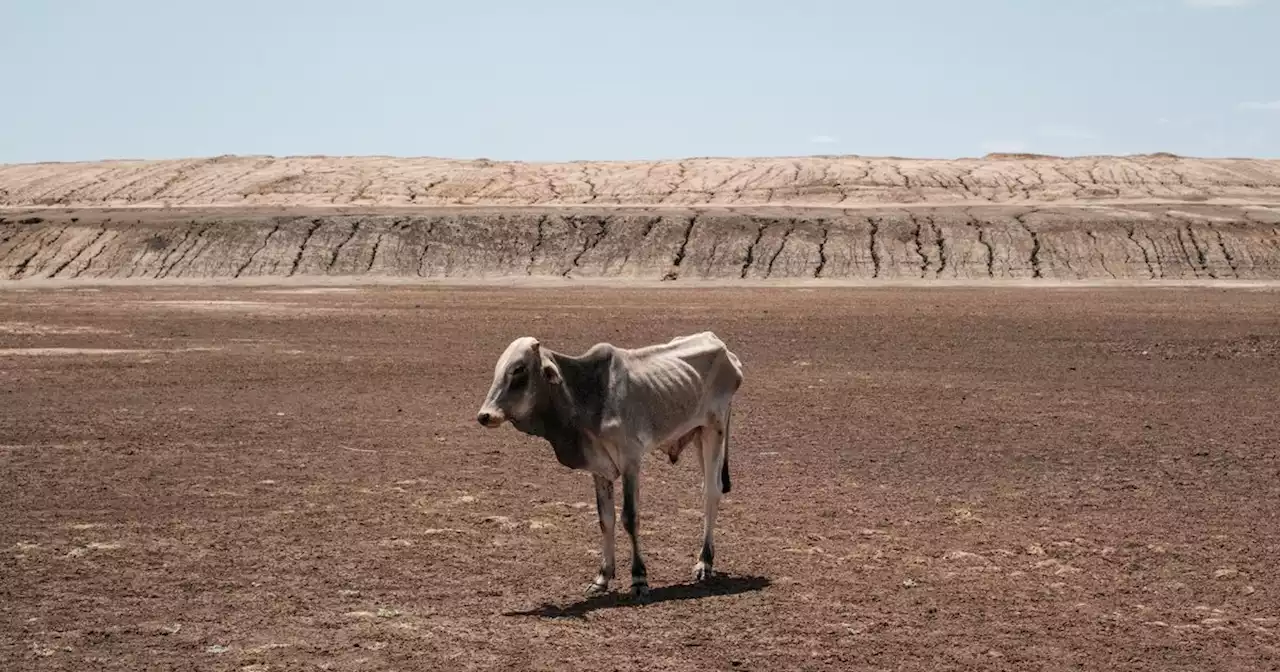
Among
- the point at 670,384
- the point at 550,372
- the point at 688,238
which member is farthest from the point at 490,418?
the point at 688,238

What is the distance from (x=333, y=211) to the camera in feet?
259

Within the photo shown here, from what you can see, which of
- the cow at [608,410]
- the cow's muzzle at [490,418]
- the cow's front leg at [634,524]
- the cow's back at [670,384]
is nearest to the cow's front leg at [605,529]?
the cow at [608,410]

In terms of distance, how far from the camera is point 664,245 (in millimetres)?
69625

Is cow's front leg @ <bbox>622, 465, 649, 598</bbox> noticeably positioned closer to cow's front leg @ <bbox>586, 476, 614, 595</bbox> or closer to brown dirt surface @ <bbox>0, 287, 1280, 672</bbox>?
cow's front leg @ <bbox>586, 476, 614, 595</bbox>

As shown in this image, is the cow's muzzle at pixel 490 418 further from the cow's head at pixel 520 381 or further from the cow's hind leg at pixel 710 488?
the cow's hind leg at pixel 710 488

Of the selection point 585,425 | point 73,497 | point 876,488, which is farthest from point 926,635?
point 73,497

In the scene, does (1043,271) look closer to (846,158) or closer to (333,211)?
(333,211)

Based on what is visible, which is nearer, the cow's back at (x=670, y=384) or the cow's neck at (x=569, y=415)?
the cow's neck at (x=569, y=415)

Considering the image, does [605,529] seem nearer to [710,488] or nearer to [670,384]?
[710,488]

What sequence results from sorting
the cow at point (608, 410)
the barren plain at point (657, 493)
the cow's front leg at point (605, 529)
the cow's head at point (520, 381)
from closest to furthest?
the barren plain at point (657, 493) → the cow's head at point (520, 381) → the cow at point (608, 410) → the cow's front leg at point (605, 529)

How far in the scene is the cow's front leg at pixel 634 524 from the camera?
991cm

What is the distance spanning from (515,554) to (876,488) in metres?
4.55

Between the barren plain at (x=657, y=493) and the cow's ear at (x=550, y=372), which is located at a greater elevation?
the cow's ear at (x=550, y=372)

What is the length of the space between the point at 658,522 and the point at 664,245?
5719 cm
